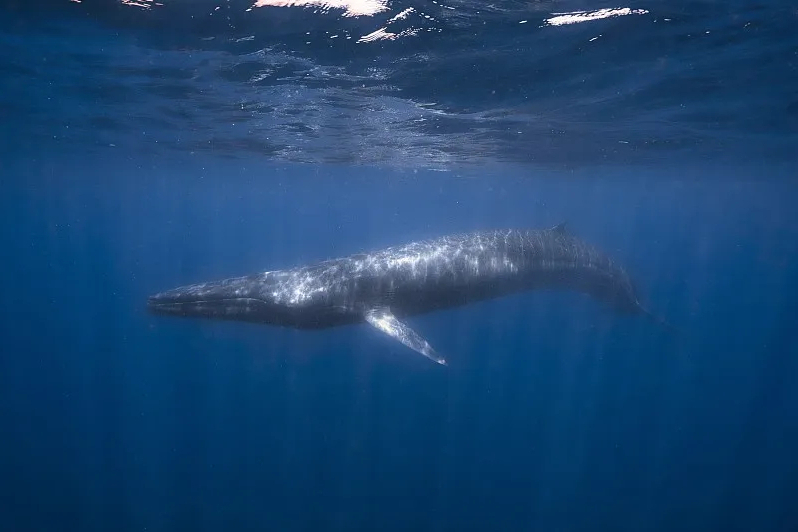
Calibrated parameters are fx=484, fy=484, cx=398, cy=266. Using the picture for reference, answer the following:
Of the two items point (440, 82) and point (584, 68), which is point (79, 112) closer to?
point (440, 82)

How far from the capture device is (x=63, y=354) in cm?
3197

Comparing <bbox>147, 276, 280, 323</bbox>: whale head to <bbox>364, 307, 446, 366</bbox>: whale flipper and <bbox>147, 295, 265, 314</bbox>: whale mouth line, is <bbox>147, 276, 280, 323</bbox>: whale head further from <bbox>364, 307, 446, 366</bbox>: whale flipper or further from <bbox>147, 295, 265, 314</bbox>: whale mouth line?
<bbox>364, 307, 446, 366</bbox>: whale flipper

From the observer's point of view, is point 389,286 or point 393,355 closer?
point 389,286

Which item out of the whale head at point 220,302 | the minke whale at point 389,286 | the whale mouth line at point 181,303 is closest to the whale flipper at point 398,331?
the minke whale at point 389,286

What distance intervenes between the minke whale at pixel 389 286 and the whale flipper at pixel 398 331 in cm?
2

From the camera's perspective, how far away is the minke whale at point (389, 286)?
10203 millimetres

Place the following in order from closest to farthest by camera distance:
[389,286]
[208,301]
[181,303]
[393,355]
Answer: [181,303], [208,301], [389,286], [393,355]

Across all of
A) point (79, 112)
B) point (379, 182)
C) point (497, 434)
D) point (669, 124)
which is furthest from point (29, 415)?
point (379, 182)

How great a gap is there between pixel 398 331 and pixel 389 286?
1.25 metres

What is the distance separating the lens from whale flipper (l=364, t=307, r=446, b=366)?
9453 millimetres

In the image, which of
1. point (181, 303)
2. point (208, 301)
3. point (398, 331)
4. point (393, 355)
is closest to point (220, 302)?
point (208, 301)

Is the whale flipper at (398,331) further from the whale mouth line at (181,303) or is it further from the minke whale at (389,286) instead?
Result: the whale mouth line at (181,303)

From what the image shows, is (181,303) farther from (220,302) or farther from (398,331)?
(398,331)

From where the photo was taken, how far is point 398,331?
10008 millimetres
